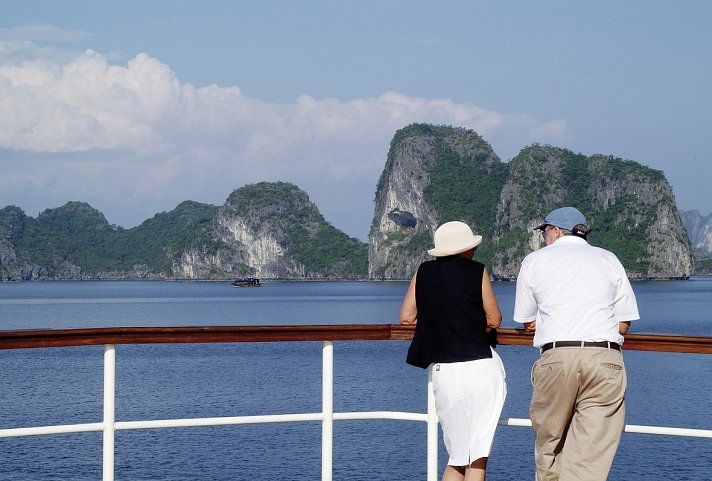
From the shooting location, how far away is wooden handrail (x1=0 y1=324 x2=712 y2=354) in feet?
12.6

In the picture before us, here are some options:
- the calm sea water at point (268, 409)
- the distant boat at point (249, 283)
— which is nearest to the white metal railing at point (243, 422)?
the calm sea water at point (268, 409)

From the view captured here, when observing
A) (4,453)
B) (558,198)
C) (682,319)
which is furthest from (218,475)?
(558,198)

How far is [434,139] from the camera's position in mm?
180625

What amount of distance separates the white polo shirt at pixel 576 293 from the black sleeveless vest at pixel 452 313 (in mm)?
174

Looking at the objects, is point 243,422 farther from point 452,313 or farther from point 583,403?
point 583,403

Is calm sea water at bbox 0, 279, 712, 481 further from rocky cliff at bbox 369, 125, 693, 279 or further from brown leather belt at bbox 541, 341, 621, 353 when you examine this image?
rocky cliff at bbox 369, 125, 693, 279

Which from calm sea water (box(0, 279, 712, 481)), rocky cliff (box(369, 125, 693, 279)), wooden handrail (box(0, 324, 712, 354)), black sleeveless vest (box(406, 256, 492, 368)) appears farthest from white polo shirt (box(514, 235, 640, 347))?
rocky cliff (box(369, 125, 693, 279))

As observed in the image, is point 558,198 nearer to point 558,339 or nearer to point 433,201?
point 433,201

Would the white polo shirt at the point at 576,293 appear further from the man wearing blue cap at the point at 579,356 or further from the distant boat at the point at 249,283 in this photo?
the distant boat at the point at 249,283

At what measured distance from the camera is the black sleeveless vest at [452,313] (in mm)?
3635

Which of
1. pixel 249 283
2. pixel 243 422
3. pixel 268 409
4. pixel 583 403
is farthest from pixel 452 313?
pixel 249 283

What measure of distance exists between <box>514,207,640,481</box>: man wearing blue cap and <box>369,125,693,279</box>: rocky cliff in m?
156

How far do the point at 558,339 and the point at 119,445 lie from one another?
2221 cm

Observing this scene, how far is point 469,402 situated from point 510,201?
16379 cm
